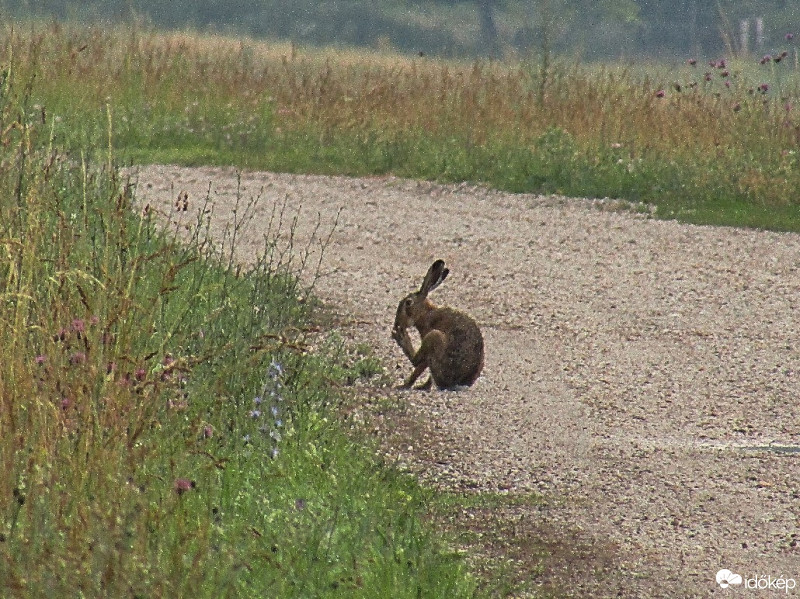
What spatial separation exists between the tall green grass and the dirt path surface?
0.55 m

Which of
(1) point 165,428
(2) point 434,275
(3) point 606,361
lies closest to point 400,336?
(2) point 434,275

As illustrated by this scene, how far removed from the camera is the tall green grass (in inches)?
150

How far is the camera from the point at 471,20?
58.0 m

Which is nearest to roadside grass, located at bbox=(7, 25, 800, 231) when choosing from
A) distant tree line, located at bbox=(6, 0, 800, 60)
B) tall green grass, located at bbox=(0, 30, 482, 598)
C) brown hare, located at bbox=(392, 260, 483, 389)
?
brown hare, located at bbox=(392, 260, 483, 389)

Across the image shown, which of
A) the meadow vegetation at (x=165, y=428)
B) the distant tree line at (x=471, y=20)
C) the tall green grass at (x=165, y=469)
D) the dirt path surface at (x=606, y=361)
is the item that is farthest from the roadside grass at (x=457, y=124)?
the distant tree line at (x=471, y=20)

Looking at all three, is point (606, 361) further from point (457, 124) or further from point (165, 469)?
point (457, 124)

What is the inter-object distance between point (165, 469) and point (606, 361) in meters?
3.68

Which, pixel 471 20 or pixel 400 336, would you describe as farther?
pixel 471 20

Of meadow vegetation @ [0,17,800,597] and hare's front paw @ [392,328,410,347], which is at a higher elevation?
meadow vegetation @ [0,17,800,597]

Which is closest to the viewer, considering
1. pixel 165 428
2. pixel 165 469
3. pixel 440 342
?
pixel 165 469

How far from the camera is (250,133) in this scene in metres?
16.2

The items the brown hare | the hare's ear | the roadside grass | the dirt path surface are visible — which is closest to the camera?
the dirt path surface

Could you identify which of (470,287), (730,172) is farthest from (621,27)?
(470,287)

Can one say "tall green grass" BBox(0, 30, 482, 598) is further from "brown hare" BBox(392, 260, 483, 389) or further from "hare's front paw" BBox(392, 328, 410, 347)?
"hare's front paw" BBox(392, 328, 410, 347)
